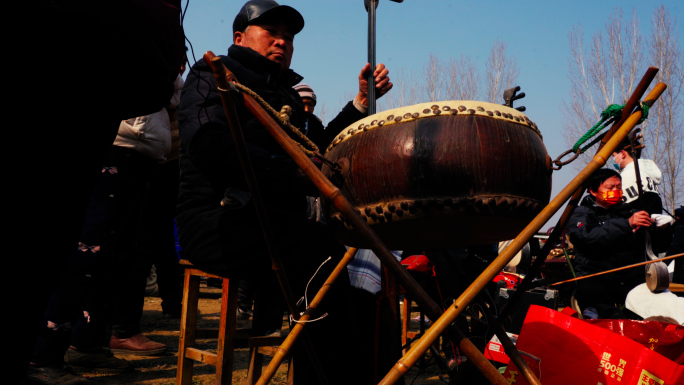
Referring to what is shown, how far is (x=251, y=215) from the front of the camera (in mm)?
1952

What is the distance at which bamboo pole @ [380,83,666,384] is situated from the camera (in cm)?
129

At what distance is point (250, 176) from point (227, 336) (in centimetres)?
101

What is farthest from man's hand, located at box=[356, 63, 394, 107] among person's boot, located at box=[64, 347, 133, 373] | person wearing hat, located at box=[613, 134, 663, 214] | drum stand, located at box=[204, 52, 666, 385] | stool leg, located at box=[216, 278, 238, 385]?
person wearing hat, located at box=[613, 134, 663, 214]

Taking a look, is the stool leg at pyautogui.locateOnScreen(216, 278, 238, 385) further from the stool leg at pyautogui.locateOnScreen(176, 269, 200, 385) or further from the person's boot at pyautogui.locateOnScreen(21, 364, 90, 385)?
the person's boot at pyautogui.locateOnScreen(21, 364, 90, 385)

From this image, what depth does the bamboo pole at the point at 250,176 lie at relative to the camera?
132 cm

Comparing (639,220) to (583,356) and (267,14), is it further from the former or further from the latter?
(267,14)

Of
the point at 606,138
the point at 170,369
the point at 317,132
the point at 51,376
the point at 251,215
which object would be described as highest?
the point at 317,132

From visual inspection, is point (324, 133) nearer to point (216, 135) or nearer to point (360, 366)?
point (216, 135)

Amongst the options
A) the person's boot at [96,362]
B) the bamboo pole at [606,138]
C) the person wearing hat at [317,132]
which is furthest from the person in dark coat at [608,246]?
the person's boot at [96,362]

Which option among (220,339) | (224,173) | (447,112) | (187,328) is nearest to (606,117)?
(447,112)

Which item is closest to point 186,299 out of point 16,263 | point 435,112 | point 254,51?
point 254,51

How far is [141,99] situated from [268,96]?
40.7 inches

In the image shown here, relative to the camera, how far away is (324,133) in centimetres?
266

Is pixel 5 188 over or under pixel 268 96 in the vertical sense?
under
